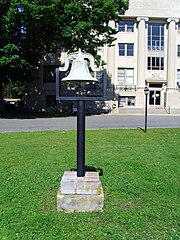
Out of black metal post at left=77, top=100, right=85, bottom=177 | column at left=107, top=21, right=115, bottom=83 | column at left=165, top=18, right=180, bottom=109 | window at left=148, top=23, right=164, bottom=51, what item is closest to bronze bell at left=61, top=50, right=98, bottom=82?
black metal post at left=77, top=100, right=85, bottom=177

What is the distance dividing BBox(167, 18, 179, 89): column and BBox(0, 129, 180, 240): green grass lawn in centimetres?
3210

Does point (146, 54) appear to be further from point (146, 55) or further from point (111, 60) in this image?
point (111, 60)

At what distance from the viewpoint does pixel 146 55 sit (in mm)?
40188

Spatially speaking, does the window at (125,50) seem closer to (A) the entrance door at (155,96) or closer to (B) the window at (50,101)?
(A) the entrance door at (155,96)

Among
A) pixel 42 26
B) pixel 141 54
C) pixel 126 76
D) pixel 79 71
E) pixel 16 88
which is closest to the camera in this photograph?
pixel 79 71

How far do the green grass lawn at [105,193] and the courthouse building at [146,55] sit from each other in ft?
101

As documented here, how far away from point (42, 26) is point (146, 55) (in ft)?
71.3

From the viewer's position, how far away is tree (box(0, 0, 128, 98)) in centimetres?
2000

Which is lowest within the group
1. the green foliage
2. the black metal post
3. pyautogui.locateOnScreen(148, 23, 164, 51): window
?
the black metal post

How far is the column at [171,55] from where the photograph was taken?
3969cm

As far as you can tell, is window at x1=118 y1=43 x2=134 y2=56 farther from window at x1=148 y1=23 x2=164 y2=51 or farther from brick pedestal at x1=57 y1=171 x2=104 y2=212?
brick pedestal at x1=57 y1=171 x2=104 y2=212

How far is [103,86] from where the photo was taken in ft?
16.3

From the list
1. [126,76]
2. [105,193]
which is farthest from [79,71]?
[126,76]

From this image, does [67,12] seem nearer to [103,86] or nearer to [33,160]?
[33,160]
